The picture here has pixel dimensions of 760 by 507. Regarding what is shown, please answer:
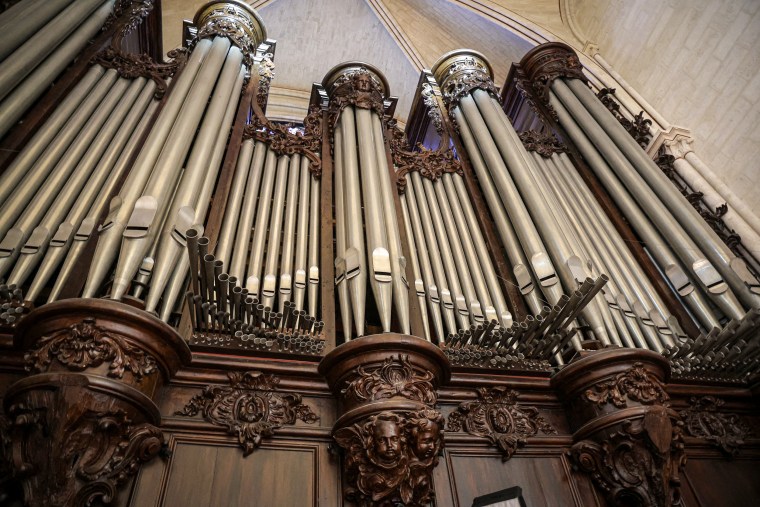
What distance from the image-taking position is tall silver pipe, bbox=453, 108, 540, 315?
12.1 feet

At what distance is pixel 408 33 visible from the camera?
957 cm

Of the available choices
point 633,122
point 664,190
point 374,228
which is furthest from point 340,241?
point 633,122

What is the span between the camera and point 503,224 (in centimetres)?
430

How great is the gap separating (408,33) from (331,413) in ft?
26.9

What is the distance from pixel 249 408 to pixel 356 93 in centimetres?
366

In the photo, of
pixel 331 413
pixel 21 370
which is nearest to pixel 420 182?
pixel 331 413

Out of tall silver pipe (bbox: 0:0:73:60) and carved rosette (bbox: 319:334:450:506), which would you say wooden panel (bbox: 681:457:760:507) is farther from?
tall silver pipe (bbox: 0:0:73:60)

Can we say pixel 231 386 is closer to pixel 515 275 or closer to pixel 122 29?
pixel 515 275

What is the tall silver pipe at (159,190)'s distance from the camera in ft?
9.23

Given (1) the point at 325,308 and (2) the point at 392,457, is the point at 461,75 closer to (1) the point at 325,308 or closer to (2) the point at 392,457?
(1) the point at 325,308

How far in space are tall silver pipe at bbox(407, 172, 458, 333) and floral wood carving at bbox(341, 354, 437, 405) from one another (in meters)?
0.69

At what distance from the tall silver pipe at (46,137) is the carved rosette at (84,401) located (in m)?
1.47

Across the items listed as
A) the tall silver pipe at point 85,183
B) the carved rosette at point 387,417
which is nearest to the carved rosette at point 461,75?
the tall silver pipe at point 85,183

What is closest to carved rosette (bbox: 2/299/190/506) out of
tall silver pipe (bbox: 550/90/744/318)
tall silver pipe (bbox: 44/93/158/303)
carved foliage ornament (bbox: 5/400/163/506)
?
carved foliage ornament (bbox: 5/400/163/506)
